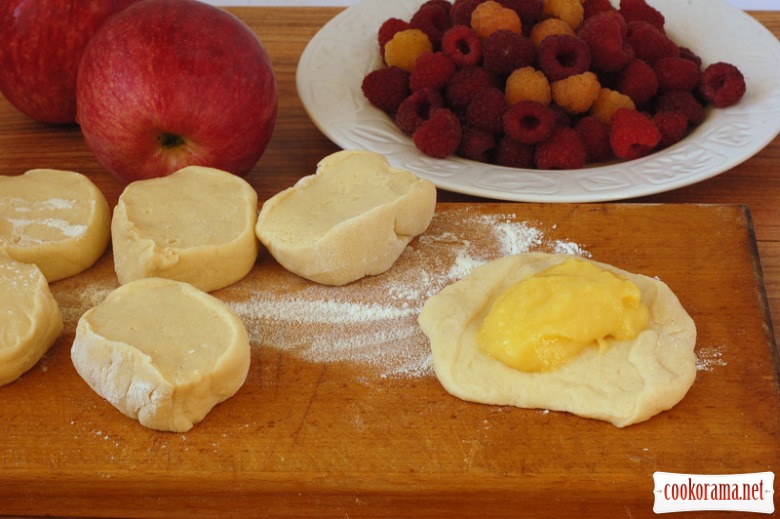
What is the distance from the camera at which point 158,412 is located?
1.08 m

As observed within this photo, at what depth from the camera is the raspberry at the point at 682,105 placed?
5.59 feet

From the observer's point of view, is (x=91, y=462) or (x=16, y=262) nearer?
(x=91, y=462)

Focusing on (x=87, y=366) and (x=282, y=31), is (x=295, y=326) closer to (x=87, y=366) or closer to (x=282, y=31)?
(x=87, y=366)

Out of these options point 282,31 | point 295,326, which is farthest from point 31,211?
point 282,31

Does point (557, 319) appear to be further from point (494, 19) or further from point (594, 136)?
point (494, 19)

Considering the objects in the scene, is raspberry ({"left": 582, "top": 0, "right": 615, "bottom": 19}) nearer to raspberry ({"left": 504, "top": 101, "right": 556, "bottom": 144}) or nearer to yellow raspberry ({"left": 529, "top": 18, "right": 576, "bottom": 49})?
yellow raspberry ({"left": 529, "top": 18, "right": 576, "bottom": 49})

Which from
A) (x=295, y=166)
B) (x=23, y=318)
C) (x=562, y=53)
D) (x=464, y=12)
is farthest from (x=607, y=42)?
(x=23, y=318)

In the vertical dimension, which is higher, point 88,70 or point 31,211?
point 88,70

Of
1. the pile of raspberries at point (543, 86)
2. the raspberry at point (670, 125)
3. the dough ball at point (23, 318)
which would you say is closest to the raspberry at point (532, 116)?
the pile of raspberries at point (543, 86)

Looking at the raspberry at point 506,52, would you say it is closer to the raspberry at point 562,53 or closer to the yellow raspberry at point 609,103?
the raspberry at point 562,53

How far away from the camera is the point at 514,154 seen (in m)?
1.64

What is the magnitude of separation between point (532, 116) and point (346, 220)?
19.1 inches

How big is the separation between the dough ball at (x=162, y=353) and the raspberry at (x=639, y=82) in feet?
3.07

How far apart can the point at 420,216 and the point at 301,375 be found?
34 centimetres
